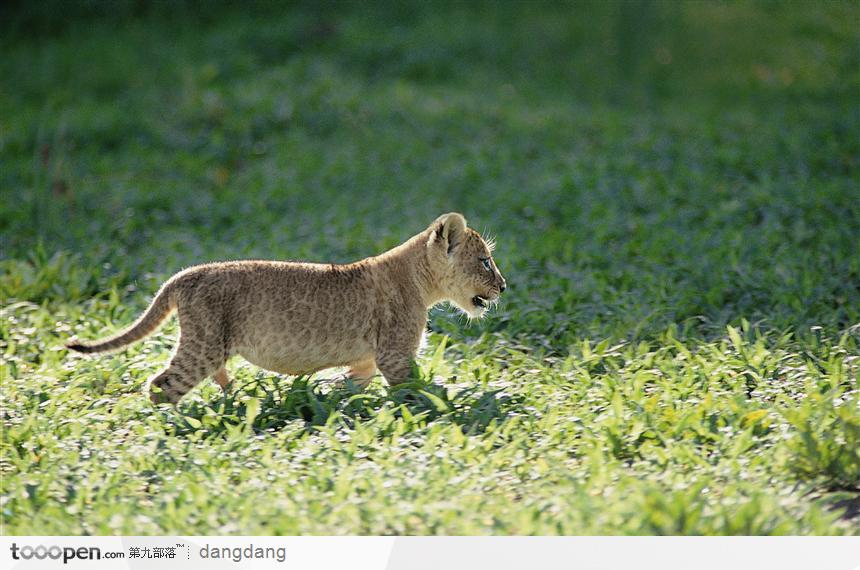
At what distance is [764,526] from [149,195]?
298 inches

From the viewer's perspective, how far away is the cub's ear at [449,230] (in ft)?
19.4

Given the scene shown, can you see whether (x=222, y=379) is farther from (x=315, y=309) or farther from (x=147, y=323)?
(x=315, y=309)

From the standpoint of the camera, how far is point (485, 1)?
17.0 m

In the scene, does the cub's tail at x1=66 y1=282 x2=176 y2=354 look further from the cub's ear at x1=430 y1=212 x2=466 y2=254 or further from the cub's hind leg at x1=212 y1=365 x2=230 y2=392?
the cub's ear at x1=430 y1=212 x2=466 y2=254

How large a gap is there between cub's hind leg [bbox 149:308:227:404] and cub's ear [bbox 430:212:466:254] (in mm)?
1353

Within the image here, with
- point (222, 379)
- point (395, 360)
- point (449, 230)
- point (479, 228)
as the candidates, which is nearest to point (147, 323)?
point (222, 379)

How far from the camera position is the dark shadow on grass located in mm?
5297

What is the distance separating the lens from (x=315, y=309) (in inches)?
224

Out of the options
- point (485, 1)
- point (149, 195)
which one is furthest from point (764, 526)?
point (485, 1)

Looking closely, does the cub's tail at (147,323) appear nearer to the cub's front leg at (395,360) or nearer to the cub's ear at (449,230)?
the cub's front leg at (395,360)

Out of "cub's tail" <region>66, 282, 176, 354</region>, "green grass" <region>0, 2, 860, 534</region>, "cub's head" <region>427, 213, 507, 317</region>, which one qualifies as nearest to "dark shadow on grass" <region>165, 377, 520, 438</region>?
"green grass" <region>0, 2, 860, 534</region>

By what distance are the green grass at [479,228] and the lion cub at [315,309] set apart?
197 millimetres

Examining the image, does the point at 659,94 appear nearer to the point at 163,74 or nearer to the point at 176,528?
the point at 163,74
